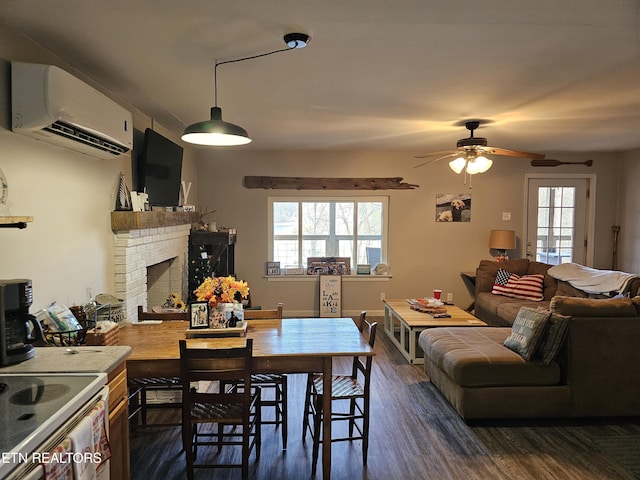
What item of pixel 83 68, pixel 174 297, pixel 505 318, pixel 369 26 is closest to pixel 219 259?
pixel 174 297

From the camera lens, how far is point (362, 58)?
2465 millimetres

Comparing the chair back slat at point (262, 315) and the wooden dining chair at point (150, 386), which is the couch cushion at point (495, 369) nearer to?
the chair back slat at point (262, 315)

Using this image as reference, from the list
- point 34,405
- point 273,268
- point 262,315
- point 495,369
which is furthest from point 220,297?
point 273,268

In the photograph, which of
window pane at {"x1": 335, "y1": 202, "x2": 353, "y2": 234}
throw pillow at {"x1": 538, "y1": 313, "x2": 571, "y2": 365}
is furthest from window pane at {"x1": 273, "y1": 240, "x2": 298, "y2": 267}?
throw pillow at {"x1": 538, "y1": 313, "x2": 571, "y2": 365}

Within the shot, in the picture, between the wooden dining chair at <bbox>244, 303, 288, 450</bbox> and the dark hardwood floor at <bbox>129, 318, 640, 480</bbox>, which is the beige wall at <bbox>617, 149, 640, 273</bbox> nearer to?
the dark hardwood floor at <bbox>129, 318, 640, 480</bbox>

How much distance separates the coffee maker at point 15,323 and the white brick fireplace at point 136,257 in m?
1.37

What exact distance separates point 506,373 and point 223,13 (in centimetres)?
286

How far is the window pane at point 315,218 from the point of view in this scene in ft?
20.2

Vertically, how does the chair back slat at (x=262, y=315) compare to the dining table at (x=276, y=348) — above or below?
above

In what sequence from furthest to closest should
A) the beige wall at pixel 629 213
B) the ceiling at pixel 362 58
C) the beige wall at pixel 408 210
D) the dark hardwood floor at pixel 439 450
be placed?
the beige wall at pixel 408 210
the beige wall at pixel 629 213
the dark hardwood floor at pixel 439 450
the ceiling at pixel 362 58

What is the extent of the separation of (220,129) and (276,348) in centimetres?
126

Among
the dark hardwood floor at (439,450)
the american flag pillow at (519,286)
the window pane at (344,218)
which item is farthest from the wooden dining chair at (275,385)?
the american flag pillow at (519,286)

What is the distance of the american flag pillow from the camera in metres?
5.29

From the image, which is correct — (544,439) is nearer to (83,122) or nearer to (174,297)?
(174,297)
